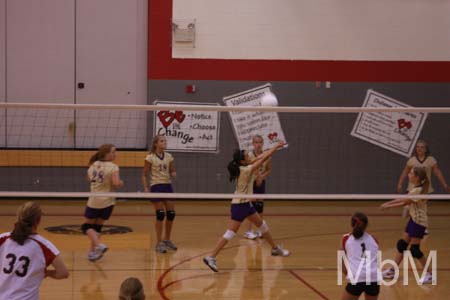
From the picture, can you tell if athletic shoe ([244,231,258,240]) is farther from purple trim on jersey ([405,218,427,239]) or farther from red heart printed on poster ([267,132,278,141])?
red heart printed on poster ([267,132,278,141])

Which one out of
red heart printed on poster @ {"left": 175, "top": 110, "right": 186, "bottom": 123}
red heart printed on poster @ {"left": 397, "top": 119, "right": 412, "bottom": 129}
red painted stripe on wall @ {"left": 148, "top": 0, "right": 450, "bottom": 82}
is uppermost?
red painted stripe on wall @ {"left": 148, "top": 0, "right": 450, "bottom": 82}

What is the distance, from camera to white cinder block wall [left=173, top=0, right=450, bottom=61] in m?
15.7

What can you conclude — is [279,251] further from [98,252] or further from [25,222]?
[25,222]

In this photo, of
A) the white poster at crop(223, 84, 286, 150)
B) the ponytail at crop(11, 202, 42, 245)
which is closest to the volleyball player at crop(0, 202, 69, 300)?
the ponytail at crop(11, 202, 42, 245)

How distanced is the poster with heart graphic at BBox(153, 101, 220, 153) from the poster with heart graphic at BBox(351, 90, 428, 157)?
117 inches

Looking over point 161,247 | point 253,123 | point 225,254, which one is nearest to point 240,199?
point 225,254

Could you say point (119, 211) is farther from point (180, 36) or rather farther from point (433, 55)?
point (433, 55)

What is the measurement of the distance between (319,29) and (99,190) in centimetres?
721

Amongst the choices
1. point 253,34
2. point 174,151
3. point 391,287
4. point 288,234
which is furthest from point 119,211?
point 391,287

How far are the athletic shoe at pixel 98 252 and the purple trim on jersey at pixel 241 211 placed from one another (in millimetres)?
1786

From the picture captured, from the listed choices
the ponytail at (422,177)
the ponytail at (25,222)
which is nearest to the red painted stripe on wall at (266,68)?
the ponytail at (422,177)

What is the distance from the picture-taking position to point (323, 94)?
52.8 feet

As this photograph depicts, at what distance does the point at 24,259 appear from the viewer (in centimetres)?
546

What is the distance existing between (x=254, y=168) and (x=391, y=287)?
232cm
